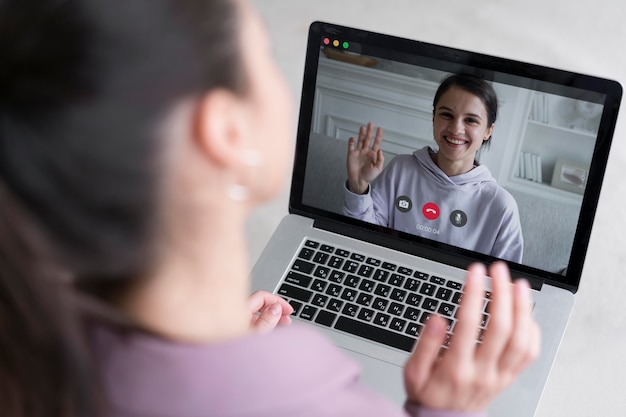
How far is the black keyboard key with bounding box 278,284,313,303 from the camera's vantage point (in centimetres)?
94

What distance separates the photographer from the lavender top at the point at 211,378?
1.43ft

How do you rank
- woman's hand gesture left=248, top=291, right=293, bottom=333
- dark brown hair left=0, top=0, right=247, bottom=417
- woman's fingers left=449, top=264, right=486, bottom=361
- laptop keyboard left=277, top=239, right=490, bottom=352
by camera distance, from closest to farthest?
dark brown hair left=0, top=0, right=247, bottom=417 → woman's fingers left=449, top=264, right=486, bottom=361 → woman's hand gesture left=248, top=291, right=293, bottom=333 → laptop keyboard left=277, top=239, right=490, bottom=352

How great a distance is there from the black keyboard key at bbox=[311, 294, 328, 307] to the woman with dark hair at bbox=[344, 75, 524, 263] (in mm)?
115

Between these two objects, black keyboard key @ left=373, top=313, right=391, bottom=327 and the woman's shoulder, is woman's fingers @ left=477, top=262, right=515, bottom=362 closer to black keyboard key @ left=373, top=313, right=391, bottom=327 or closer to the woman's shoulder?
the woman's shoulder

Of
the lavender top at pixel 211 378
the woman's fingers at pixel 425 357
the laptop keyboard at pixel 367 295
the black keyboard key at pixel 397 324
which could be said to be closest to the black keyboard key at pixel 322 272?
the laptop keyboard at pixel 367 295

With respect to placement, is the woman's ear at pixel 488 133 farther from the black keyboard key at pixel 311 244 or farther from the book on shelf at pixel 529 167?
the black keyboard key at pixel 311 244

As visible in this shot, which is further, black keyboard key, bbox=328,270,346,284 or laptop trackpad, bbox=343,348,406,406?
black keyboard key, bbox=328,270,346,284

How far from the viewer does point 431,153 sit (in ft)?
3.05

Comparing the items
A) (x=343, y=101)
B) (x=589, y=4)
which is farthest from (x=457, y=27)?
(x=343, y=101)

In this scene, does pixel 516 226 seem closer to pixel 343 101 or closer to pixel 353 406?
pixel 343 101

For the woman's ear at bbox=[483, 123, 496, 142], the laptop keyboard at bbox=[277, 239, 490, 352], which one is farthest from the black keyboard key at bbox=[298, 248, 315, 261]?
the woman's ear at bbox=[483, 123, 496, 142]

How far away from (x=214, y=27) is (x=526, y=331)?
28cm

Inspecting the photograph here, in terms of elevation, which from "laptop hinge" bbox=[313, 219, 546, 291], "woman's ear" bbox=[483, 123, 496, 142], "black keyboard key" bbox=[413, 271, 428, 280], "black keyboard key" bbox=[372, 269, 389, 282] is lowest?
"black keyboard key" bbox=[372, 269, 389, 282]

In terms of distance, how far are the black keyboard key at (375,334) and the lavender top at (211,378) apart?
44 centimetres
